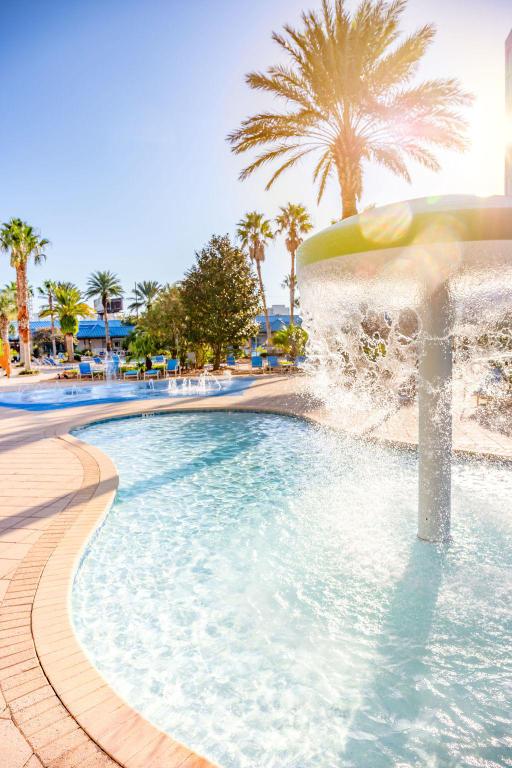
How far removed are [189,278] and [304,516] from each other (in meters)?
22.1

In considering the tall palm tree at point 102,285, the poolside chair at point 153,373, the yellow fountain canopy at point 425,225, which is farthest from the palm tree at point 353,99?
the tall palm tree at point 102,285

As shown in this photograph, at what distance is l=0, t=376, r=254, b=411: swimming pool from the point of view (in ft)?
56.4

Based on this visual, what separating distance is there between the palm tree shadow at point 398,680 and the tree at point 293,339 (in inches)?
880

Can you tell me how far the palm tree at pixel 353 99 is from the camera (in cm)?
1322

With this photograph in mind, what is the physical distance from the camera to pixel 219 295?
2542 centimetres

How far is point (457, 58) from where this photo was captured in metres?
12.9

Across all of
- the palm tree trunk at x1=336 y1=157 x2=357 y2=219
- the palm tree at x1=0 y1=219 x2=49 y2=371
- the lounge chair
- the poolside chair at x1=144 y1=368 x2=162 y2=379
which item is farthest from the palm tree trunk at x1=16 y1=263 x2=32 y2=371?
the palm tree trunk at x1=336 y1=157 x2=357 y2=219

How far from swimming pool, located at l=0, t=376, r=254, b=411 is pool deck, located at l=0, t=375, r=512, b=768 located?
8459 mm

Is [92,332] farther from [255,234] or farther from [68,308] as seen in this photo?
[255,234]

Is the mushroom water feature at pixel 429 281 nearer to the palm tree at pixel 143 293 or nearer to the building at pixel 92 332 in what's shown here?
the building at pixel 92 332

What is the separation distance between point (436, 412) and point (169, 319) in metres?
24.9

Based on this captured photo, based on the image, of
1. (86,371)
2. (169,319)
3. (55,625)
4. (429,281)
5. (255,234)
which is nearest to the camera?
(55,625)

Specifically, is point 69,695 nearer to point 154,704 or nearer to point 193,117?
point 154,704

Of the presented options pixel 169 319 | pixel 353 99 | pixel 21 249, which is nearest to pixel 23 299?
pixel 21 249
